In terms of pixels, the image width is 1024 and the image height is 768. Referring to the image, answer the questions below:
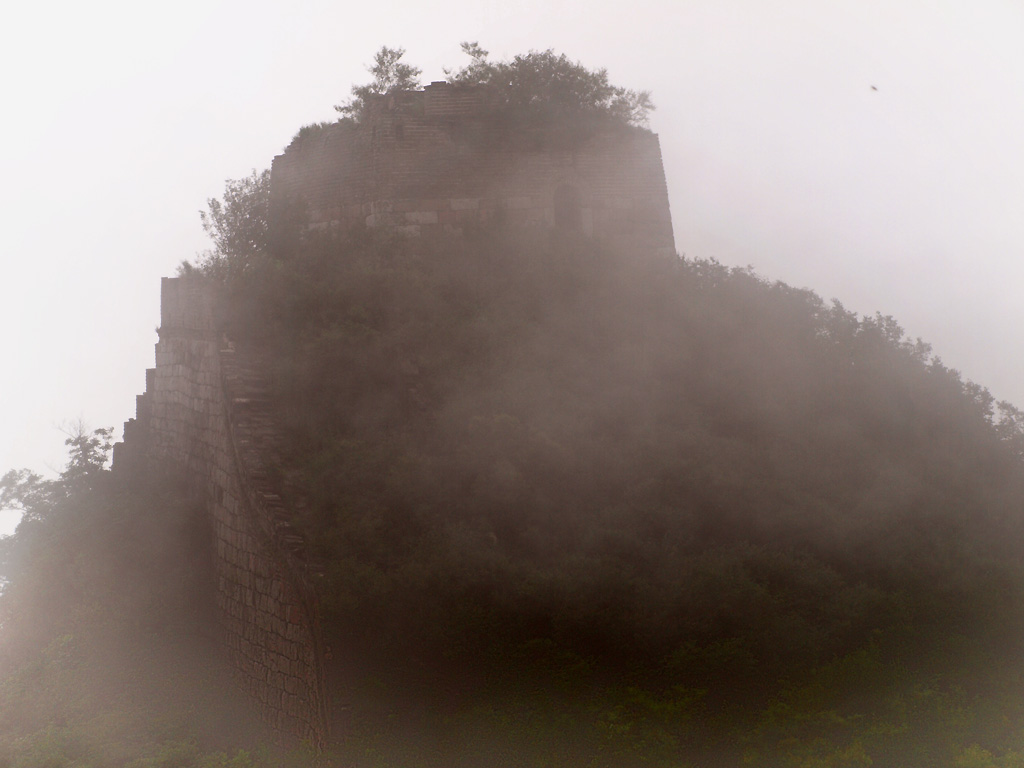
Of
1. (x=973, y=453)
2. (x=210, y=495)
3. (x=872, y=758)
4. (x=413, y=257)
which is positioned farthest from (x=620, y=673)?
(x=413, y=257)

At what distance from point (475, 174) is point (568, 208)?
5.11ft

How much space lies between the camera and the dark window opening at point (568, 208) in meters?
16.0

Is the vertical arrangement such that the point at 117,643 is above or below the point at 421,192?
below

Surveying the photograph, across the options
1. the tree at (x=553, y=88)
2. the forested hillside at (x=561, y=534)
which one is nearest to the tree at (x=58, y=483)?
the forested hillside at (x=561, y=534)

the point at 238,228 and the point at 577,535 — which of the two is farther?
the point at 238,228

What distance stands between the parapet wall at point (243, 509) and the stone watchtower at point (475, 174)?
Answer: 3537 mm

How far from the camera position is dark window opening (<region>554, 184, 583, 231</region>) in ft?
52.6

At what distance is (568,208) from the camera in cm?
1611

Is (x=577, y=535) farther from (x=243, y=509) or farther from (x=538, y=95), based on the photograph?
(x=538, y=95)

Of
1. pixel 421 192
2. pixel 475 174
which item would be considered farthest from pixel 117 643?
pixel 475 174

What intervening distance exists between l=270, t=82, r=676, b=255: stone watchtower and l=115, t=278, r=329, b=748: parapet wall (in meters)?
3.54

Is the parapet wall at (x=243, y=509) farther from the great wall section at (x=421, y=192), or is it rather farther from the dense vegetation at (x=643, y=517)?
the dense vegetation at (x=643, y=517)

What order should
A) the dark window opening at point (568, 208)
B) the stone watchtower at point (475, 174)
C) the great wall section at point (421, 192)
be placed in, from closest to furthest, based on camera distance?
the great wall section at point (421, 192)
the stone watchtower at point (475, 174)
the dark window opening at point (568, 208)

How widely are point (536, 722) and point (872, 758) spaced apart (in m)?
2.50
